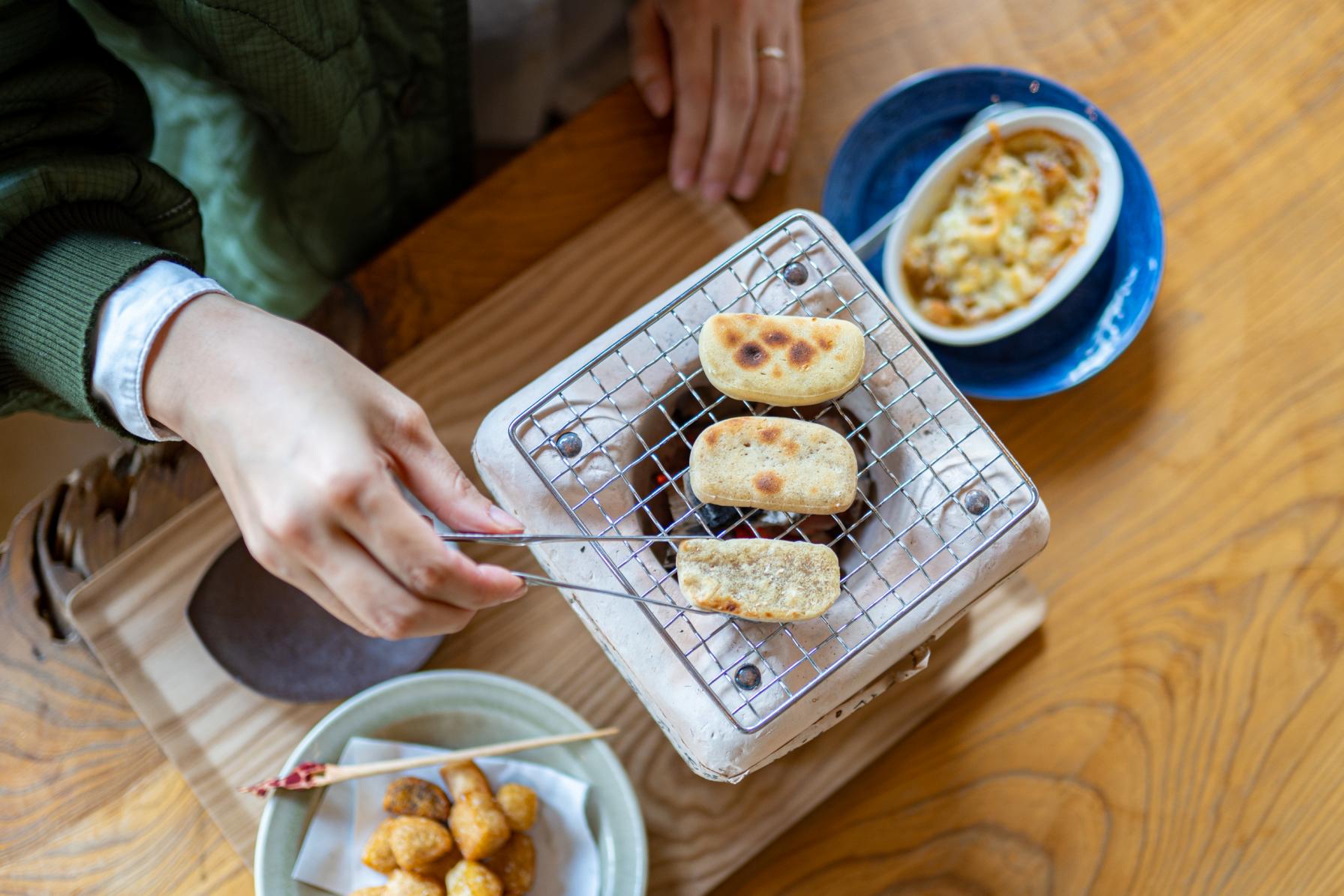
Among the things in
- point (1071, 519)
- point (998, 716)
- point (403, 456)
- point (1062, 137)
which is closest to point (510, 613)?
point (403, 456)

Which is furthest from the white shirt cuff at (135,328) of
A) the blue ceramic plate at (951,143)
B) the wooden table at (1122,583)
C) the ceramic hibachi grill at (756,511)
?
the blue ceramic plate at (951,143)

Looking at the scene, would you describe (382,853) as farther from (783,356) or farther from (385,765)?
(783,356)

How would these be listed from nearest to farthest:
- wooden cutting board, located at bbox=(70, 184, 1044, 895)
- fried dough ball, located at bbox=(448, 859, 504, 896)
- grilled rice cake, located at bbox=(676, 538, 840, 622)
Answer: grilled rice cake, located at bbox=(676, 538, 840, 622)
fried dough ball, located at bbox=(448, 859, 504, 896)
wooden cutting board, located at bbox=(70, 184, 1044, 895)

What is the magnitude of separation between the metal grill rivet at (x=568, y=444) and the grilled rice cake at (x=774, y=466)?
107 mm

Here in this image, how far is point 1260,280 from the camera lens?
1.31 meters

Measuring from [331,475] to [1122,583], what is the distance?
40.0 inches

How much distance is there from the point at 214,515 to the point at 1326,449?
4.75ft

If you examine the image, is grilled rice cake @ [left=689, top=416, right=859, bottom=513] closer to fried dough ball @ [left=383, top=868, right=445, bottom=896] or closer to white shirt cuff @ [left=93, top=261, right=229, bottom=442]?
white shirt cuff @ [left=93, top=261, right=229, bottom=442]

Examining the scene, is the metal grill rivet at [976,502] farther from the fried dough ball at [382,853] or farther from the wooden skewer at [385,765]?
the fried dough ball at [382,853]

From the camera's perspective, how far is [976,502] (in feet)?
2.83

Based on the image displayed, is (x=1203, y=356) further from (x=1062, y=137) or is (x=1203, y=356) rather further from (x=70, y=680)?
(x=70, y=680)

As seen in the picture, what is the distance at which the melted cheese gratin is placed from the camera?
120 centimetres

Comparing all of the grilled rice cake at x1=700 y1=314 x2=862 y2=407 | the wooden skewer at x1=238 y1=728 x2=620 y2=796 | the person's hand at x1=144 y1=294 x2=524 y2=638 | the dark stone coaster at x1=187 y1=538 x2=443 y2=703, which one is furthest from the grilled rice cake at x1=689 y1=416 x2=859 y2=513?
the dark stone coaster at x1=187 y1=538 x2=443 y2=703

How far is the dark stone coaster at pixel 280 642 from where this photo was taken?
3.81 feet
